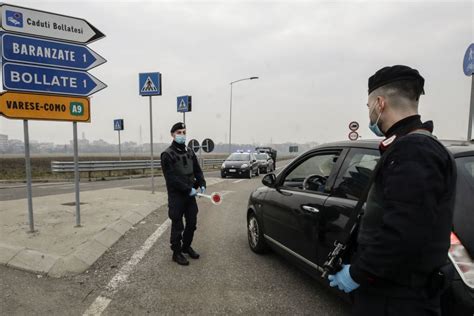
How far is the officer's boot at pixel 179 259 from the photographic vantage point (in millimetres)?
4211

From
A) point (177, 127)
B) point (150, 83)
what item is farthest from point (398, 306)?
point (150, 83)

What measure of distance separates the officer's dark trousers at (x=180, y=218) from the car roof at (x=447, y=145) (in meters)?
2.02

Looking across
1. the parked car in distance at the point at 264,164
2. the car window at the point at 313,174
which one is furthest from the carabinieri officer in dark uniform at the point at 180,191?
the parked car in distance at the point at 264,164

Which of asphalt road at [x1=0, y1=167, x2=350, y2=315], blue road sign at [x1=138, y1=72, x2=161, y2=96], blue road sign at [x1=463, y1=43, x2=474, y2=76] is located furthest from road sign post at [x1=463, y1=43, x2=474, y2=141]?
blue road sign at [x1=138, y1=72, x2=161, y2=96]

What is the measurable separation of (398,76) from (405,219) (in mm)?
755

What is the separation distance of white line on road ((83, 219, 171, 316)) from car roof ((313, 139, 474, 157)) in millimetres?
2772

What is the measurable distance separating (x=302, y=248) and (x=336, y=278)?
1.62 m

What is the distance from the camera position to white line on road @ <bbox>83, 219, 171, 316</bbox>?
3051mm

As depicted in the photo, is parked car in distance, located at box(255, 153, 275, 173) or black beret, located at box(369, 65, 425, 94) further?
parked car in distance, located at box(255, 153, 275, 173)

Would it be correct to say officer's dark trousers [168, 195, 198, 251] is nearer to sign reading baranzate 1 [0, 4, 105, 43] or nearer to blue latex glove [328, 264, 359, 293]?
blue latex glove [328, 264, 359, 293]

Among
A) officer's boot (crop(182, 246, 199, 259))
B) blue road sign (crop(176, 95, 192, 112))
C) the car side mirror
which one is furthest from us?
blue road sign (crop(176, 95, 192, 112))

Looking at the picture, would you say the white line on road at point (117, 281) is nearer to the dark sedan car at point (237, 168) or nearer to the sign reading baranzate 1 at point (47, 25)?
the sign reading baranzate 1 at point (47, 25)

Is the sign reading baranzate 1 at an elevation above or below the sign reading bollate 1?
above

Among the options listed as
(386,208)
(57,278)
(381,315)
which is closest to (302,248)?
(381,315)
